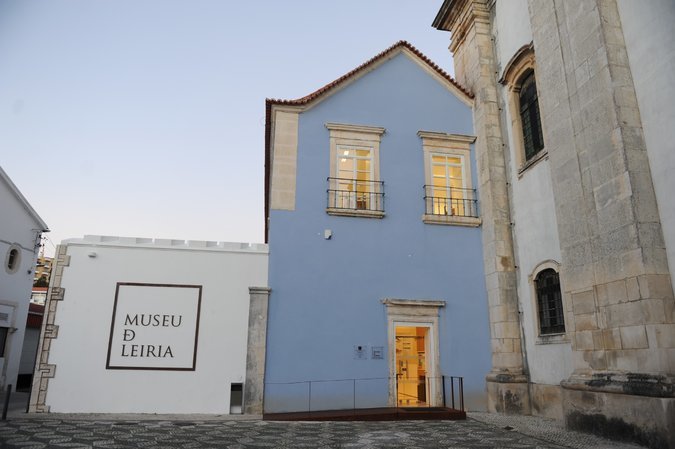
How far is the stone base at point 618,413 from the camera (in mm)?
5727

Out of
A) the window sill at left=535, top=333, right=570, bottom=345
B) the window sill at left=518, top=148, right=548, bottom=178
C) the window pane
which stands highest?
the window pane

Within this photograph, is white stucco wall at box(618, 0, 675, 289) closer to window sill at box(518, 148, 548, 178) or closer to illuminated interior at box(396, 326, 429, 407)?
window sill at box(518, 148, 548, 178)

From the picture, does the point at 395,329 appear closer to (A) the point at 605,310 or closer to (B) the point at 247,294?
(B) the point at 247,294

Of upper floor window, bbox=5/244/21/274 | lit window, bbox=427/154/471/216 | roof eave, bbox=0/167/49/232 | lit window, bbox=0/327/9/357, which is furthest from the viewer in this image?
upper floor window, bbox=5/244/21/274

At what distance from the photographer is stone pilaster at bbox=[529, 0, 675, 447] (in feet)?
20.3

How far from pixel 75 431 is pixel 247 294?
13.3ft

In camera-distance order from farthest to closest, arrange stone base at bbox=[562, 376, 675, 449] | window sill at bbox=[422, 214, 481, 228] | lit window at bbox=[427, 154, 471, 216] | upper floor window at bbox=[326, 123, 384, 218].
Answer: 1. lit window at bbox=[427, 154, 471, 216]
2. window sill at bbox=[422, 214, 481, 228]
3. upper floor window at bbox=[326, 123, 384, 218]
4. stone base at bbox=[562, 376, 675, 449]

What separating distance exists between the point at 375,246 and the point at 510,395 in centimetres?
433

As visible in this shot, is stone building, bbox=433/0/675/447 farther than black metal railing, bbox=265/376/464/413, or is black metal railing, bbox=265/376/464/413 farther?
black metal railing, bbox=265/376/464/413

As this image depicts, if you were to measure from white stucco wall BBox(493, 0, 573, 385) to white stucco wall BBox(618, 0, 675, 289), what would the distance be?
8.13 feet

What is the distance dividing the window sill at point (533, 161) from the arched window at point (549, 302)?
7.65 ft

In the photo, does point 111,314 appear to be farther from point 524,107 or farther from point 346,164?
point 524,107

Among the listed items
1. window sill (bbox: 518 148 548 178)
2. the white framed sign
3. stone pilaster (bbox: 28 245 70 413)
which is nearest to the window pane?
window sill (bbox: 518 148 548 178)

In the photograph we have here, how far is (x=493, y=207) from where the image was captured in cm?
1096
